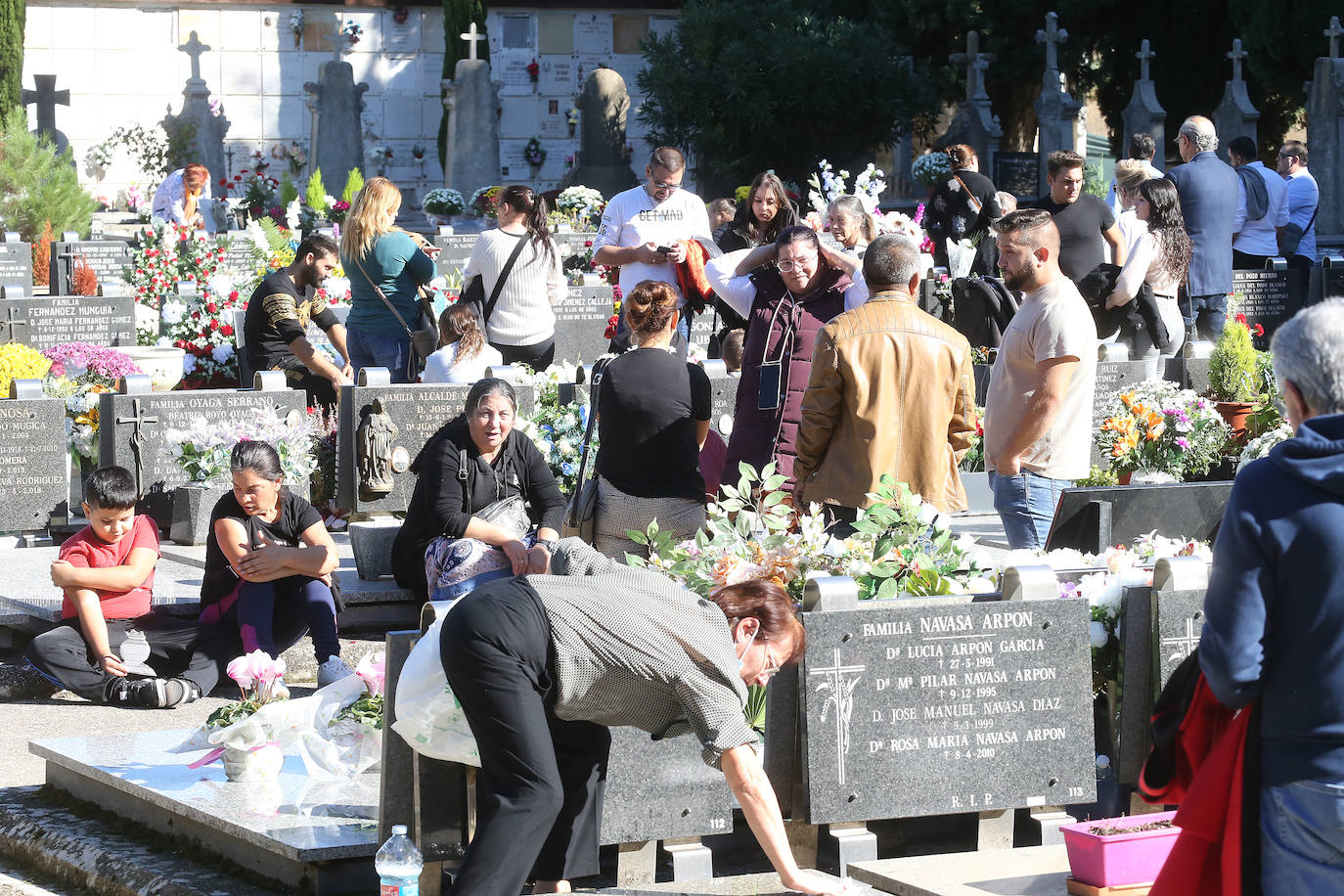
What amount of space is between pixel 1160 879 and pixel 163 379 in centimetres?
868

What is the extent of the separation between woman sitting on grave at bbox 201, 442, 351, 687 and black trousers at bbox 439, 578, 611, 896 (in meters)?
2.82

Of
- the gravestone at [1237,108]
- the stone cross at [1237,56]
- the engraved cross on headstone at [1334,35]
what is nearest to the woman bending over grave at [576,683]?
the engraved cross on headstone at [1334,35]

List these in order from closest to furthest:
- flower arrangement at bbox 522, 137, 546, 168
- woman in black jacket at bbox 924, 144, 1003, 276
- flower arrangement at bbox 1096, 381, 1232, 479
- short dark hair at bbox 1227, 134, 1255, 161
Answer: flower arrangement at bbox 1096, 381, 1232, 479 → woman in black jacket at bbox 924, 144, 1003, 276 → short dark hair at bbox 1227, 134, 1255, 161 → flower arrangement at bbox 522, 137, 546, 168

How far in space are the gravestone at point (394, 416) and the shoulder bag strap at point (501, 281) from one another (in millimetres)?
724

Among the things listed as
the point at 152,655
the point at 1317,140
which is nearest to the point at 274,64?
the point at 1317,140

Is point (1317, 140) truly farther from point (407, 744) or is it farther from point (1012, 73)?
point (407, 744)

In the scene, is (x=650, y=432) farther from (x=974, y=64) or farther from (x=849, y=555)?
(x=974, y=64)

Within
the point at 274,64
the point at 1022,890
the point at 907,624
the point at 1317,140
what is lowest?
the point at 1022,890

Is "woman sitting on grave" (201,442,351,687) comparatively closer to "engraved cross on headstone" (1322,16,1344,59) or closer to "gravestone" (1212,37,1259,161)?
"engraved cross on headstone" (1322,16,1344,59)

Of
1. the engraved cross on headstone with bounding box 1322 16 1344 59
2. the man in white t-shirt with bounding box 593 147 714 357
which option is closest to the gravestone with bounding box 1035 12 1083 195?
the engraved cross on headstone with bounding box 1322 16 1344 59

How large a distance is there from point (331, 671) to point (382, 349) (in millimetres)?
3441

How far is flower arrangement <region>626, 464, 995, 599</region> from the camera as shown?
15.9 ft

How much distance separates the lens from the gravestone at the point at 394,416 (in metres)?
8.78

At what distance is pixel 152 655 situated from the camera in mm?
6824
